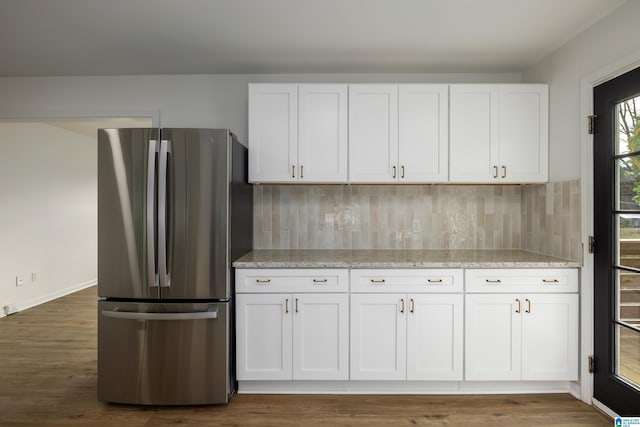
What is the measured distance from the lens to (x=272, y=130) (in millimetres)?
2719

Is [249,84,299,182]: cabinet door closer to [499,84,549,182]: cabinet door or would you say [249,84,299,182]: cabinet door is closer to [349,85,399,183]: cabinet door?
[349,85,399,183]: cabinet door

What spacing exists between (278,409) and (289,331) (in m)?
0.49

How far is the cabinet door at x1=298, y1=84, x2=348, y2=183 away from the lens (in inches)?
107

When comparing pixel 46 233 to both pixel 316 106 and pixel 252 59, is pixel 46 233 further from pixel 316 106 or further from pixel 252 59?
pixel 316 106

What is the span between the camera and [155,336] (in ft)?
7.45

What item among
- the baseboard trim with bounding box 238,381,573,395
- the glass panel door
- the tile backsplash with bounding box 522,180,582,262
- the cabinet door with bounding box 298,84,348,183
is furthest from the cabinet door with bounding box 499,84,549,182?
the baseboard trim with bounding box 238,381,573,395

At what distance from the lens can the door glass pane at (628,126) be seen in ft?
6.63

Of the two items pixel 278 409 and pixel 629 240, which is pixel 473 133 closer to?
pixel 629 240

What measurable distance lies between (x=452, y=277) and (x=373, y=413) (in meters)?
1.04

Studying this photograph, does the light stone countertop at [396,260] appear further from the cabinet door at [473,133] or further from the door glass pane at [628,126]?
the door glass pane at [628,126]

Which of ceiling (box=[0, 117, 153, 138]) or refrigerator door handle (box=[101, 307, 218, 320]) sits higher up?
ceiling (box=[0, 117, 153, 138])

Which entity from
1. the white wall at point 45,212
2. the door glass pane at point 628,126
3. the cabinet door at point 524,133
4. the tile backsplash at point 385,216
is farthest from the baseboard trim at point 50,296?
the door glass pane at point 628,126

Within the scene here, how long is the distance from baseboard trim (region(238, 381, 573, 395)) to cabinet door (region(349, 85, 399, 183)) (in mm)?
1514

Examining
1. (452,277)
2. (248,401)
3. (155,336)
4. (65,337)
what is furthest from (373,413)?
(65,337)
